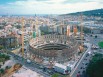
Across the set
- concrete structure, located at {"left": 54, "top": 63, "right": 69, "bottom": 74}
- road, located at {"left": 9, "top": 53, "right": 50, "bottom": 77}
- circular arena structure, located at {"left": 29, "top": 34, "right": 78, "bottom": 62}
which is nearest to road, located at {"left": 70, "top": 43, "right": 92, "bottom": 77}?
concrete structure, located at {"left": 54, "top": 63, "right": 69, "bottom": 74}

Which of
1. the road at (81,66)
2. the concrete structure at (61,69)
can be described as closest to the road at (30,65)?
the concrete structure at (61,69)

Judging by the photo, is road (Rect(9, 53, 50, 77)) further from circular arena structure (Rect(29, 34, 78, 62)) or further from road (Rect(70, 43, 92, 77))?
road (Rect(70, 43, 92, 77))

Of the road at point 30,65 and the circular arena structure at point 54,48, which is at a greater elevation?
the circular arena structure at point 54,48

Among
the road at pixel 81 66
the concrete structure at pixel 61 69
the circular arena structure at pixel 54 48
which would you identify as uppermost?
the circular arena structure at pixel 54 48

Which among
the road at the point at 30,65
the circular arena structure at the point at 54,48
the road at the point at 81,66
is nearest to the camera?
the road at the point at 81,66

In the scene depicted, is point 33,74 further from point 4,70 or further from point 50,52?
point 50,52

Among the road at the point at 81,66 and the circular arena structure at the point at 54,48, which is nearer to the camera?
the road at the point at 81,66

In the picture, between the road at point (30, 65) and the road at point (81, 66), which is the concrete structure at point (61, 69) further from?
the road at point (30, 65)

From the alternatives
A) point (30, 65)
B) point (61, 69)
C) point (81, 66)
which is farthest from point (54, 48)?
point (61, 69)

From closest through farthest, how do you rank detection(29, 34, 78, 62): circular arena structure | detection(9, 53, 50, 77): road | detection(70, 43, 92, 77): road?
detection(70, 43, 92, 77): road → detection(9, 53, 50, 77): road → detection(29, 34, 78, 62): circular arena structure

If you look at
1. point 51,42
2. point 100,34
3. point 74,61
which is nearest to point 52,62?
point 74,61
